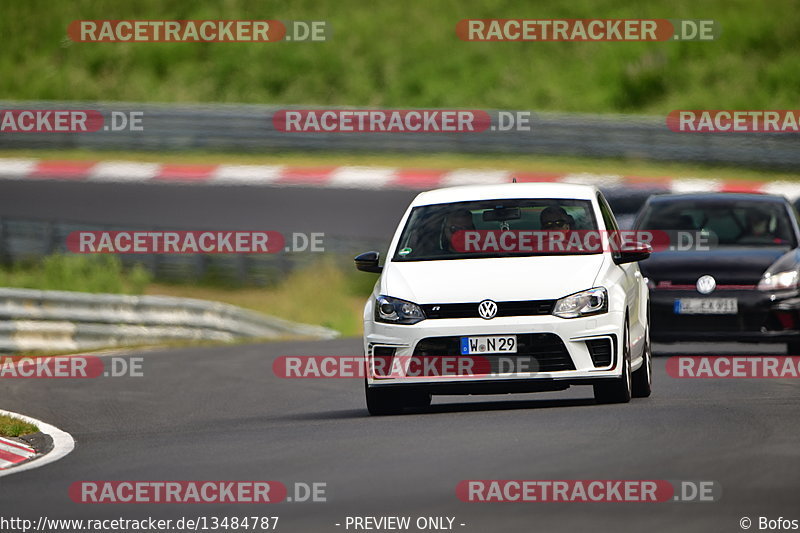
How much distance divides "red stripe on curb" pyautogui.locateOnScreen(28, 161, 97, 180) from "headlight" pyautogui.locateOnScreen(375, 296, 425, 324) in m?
16.9

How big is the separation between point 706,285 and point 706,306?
0.19m

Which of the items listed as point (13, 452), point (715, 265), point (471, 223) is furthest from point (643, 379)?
point (13, 452)

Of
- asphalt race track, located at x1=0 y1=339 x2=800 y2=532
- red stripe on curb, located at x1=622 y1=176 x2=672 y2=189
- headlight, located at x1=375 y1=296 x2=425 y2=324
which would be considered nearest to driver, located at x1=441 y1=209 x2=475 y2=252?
headlight, located at x1=375 y1=296 x2=425 y2=324

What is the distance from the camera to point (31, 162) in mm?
28312

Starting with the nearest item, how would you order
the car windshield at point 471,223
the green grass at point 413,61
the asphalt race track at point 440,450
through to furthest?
the asphalt race track at point 440,450 → the car windshield at point 471,223 → the green grass at point 413,61

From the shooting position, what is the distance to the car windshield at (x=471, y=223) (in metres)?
11.9

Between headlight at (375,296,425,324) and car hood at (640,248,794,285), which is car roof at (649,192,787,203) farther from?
headlight at (375,296,425,324)

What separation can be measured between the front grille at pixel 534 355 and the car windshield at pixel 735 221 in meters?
5.41

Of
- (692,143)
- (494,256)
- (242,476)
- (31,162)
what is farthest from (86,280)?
(242,476)

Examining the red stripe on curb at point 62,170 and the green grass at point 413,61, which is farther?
the green grass at point 413,61

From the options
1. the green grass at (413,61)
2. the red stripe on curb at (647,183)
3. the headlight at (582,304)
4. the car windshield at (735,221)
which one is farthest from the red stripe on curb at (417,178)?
the headlight at (582,304)

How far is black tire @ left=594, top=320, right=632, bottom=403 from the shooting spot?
11.4m

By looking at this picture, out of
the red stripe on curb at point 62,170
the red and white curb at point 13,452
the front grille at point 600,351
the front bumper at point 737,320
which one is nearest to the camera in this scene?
the red and white curb at point 13,452

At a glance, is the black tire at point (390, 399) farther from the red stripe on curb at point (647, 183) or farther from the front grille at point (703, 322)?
the red stripe on curb at point (647, 183)
